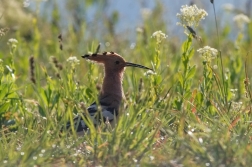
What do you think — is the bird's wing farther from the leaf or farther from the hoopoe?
the leaf

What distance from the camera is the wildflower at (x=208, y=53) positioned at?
5098 millimetres

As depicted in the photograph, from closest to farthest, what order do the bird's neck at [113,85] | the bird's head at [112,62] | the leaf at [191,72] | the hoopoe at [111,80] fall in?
the leaf at [191,72] → the hoopoe at [111,80] → the bird's neck at [113,85] → the bird's head at [112,62]

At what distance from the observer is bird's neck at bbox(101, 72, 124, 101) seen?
571 centimetres

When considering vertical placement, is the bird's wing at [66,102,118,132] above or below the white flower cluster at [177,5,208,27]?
below

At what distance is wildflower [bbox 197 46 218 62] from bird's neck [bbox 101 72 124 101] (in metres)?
0.80

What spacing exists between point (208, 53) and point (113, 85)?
36.0 inches

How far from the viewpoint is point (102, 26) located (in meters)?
10.1

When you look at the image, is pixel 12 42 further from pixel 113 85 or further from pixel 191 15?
pixel 191 15

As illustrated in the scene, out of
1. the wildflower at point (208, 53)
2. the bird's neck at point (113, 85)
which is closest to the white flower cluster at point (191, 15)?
the wildflower at point (208, 53)

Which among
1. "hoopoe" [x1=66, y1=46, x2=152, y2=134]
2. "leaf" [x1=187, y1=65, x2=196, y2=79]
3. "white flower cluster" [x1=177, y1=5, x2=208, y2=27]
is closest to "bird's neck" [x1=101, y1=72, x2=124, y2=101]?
"hoopoe" [x1=66, y1=46, x2=152, y2=134]

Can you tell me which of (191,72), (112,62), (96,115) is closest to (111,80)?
(112,62)

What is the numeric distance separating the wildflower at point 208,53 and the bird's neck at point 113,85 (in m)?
0.80

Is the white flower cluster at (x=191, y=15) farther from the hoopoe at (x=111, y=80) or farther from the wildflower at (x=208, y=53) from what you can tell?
the hoopoe at (x=111, y=80)

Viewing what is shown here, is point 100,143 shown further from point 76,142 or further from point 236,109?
point 236,109
